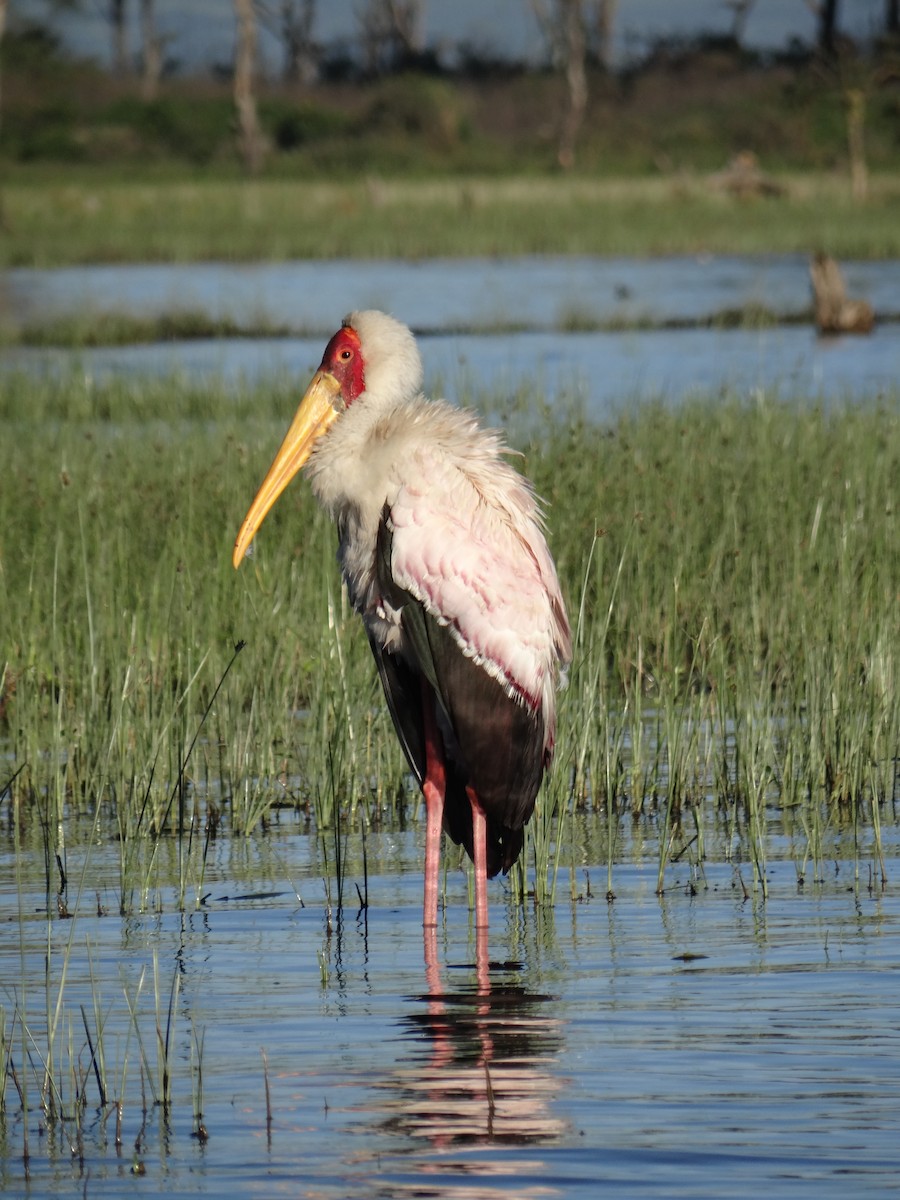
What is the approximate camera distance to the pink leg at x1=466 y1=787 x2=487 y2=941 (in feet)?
15.9

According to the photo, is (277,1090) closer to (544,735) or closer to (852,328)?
(544,735)

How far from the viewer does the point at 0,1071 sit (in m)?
3.62

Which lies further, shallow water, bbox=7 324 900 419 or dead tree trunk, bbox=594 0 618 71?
dead tree trunk, bbox=594 0 618 71

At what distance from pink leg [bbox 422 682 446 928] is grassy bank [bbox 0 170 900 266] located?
25.2 metres

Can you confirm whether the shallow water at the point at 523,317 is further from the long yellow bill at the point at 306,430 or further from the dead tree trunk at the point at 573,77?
the dead tree trunk at the point at 573,77

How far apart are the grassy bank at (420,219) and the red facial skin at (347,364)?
25144mm

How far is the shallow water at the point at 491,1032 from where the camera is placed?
3.49 meters

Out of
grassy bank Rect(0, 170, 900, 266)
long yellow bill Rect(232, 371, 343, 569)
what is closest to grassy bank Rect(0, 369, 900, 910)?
long yellow bill Rect(232, 371, 343, 569)

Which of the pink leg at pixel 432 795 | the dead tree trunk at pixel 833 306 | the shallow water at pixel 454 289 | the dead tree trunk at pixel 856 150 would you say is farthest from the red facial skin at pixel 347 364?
the dead tree trunk at pixel 856 150

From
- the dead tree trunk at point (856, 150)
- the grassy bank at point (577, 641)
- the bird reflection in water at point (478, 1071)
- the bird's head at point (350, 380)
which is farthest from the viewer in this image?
the dead tree trunk at point (856, 150)

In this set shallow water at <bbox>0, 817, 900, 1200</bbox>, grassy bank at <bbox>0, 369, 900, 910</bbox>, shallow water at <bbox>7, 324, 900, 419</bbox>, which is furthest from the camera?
shallow water at <bbox>7, 324, 900, 419</bbox>

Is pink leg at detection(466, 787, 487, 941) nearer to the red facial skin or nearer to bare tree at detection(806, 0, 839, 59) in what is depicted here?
the red facial skin

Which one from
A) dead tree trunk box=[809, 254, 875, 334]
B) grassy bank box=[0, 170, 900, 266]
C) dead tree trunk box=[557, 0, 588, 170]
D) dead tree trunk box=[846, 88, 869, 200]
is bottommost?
dead tree trunk box=[809, 254, 875, 334]

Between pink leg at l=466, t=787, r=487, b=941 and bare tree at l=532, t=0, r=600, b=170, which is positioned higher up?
bare tree at l=532, t=0, r=600, b=170
